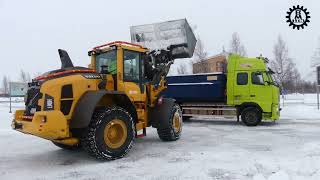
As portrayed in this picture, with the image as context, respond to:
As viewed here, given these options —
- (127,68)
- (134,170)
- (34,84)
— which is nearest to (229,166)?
(134,170)

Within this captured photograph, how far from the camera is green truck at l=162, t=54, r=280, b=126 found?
15.2 meters

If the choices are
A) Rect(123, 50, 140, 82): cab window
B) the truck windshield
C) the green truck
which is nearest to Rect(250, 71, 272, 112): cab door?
the green truck

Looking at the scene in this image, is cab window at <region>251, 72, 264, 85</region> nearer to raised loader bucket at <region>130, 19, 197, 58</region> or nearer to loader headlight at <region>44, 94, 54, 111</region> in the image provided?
raised loader bucket at <region>130, 19, 197, 58</region>

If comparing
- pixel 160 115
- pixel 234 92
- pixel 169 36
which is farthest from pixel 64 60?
pixel 234 92

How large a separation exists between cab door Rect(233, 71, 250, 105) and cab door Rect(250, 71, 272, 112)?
207 mm

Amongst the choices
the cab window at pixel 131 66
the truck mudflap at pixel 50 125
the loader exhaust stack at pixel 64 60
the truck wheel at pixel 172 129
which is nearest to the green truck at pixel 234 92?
the truck wheel at pixel 172 129

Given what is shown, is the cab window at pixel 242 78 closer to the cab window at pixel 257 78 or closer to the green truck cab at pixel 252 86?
the green truck cab at pixel 252 86

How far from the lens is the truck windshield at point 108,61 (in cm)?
930

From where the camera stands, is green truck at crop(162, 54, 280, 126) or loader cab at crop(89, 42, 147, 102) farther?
green truck at crop(162, 54, 280, 126)

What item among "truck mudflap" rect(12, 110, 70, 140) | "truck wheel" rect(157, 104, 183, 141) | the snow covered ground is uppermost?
"truck mudflap" rect(12, 110, 70, 140)

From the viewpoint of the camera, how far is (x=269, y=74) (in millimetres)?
15344

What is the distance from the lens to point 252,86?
15414 mm

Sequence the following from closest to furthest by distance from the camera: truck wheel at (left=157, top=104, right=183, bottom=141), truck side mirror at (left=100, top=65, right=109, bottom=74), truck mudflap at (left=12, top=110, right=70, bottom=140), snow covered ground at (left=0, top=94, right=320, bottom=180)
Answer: snow covered ground at (left=0, top=94, right=320, bottom=180), truck mudflap at (left=12, top=110, right=70, bottom=140), truck side mirror at (left=100, top=65, right=109, bottom=74), truck wheel at (left=157, top=104, right=183, bottom=141)

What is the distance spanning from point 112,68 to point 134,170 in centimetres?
296
